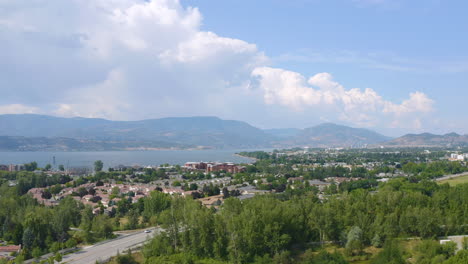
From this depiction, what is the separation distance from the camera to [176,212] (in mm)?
13359

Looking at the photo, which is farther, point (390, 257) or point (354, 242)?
point (354, 242)

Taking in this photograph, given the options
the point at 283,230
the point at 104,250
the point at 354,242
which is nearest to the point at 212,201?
the point at 104,250

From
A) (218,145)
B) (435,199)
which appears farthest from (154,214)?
(218,145)

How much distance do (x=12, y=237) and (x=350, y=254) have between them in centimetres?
1302

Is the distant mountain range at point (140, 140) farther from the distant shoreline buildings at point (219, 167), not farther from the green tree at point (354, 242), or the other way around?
the green tree at point (354, 242)

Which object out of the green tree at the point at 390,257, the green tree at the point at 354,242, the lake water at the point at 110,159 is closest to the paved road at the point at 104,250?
the green tree at the point at 354,242

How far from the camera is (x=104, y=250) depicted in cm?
1292

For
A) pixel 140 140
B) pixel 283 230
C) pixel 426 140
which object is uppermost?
pixel 426 140

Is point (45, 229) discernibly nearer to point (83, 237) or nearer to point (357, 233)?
point (83, 237)

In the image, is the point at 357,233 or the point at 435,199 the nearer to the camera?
the point at 357,233

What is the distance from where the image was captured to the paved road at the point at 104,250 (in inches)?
472

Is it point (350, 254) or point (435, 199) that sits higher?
point (435, 199)

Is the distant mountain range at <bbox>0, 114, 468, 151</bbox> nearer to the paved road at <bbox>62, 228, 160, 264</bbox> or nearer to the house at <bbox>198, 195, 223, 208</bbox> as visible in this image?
the house at <bbox>198, 195, 223, 208</bbox>

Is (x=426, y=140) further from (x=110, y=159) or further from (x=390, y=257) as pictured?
(x=390, y=257)
